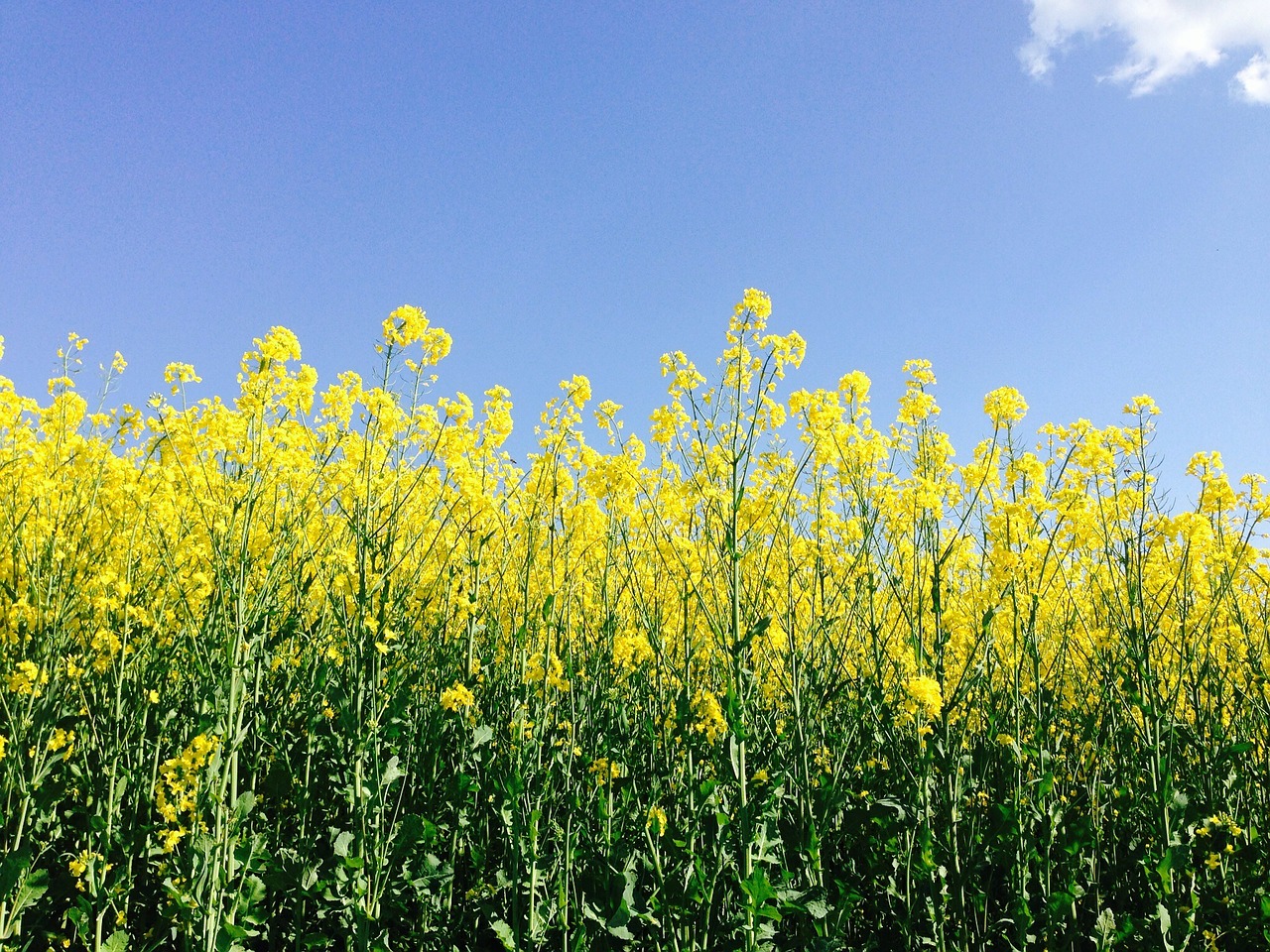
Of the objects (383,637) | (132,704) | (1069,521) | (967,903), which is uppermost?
(1069,521)

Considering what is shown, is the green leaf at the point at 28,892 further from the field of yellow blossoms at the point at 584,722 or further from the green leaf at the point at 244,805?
the green leaf at the point at 244,805

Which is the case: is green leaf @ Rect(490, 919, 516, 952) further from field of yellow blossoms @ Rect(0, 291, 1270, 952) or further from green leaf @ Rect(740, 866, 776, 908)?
green leaf @ Rect(740, 866, 776, 908)

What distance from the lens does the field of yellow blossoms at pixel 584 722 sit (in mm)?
3012

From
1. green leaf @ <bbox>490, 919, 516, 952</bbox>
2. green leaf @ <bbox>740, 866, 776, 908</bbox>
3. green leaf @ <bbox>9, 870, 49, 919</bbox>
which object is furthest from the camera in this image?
green leaf @ <bbox>9, 870, 49, 919</bbox>

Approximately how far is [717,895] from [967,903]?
134 cm

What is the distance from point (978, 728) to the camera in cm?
369

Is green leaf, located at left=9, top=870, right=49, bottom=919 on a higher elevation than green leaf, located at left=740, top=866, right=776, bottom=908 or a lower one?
lower

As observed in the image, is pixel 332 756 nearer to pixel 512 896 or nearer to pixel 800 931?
pixel 512 896

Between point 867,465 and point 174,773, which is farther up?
point 867,465

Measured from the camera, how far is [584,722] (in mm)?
3646

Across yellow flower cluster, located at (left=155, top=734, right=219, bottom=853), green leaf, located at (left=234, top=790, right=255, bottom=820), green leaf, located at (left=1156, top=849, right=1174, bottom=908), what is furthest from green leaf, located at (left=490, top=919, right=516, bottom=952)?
green leaf, located at (left=1156, top=849, right=1174, bottom=908)

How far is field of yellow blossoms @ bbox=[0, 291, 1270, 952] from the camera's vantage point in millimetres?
3012

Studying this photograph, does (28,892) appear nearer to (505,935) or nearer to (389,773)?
(389,773)

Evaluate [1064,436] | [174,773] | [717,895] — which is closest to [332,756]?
[174,773]
